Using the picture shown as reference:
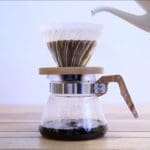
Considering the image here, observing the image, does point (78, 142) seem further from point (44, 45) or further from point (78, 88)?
point (44, 45)

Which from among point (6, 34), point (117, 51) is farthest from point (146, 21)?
point (6, 34)

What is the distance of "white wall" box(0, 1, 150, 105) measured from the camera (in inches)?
59.9

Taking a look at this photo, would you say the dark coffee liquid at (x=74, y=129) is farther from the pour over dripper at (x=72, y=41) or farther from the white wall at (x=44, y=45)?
the white wall at (x=44, y=45)

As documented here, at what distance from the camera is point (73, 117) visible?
718 millimetres

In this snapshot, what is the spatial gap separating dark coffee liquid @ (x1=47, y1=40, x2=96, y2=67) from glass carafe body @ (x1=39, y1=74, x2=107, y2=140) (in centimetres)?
5

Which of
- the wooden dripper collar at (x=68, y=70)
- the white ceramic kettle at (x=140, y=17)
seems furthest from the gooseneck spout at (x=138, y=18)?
the wooden dripper collar at (x=68, y=70)

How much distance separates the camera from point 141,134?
71cm

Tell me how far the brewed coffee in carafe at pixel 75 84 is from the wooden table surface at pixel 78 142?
26 mm

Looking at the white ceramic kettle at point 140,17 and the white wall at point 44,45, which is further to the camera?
the white wall at point 44,45

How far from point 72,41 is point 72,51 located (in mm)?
20

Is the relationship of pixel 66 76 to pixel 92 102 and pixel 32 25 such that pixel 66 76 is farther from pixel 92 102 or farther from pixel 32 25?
pixel 32 25

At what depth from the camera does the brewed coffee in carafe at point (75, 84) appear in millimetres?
660

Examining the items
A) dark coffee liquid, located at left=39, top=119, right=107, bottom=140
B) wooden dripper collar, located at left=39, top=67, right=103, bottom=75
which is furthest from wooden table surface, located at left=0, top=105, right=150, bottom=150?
wooden dripper collar, located at left=39, top=67, right=103, bottom=75

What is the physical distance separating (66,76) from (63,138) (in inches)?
4.7
